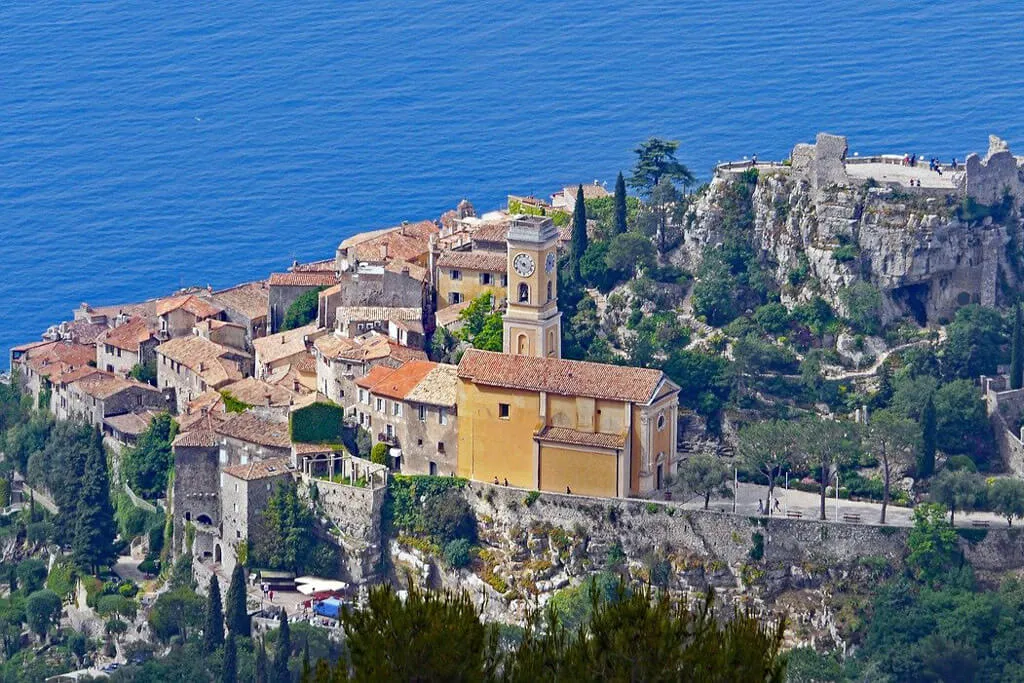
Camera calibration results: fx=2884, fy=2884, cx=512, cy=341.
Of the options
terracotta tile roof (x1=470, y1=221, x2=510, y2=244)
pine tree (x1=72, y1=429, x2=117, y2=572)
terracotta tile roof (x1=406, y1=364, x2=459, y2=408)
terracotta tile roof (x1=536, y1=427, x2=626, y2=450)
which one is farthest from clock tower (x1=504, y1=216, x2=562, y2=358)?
pine tree (x1=72, y1=429, x2=117, y2=572)

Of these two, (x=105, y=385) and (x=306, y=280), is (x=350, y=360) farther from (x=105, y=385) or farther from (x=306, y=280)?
(x=105, y=385)

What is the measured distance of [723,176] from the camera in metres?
119

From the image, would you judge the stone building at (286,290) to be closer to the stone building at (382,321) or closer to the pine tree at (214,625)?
the stone building at (382,321)

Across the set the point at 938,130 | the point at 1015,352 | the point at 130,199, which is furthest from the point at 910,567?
the point at 130,199

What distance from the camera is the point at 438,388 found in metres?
109

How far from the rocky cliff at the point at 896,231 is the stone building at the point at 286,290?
19.5 meters

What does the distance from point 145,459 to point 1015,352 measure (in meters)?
34.8

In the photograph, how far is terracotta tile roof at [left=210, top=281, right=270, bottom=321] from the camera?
125 m

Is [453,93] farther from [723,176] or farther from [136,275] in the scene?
[723,176]

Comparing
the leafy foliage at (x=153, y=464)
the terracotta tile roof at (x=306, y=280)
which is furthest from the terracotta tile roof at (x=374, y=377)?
the terracotta tile roof at (x=306, y=280)

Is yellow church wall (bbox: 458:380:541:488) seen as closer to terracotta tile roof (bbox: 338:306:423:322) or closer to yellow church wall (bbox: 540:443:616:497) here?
yellow church wall (bbox: 540:443:616:497)

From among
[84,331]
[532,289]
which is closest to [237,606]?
[532,289]

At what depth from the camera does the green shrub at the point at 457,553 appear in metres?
107

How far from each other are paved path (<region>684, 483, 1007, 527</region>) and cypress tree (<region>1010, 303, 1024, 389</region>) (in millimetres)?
8291
